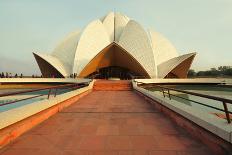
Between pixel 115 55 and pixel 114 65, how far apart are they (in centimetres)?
591

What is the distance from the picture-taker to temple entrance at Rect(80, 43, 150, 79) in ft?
125

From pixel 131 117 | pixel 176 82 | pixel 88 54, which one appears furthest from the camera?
pixel 88 54

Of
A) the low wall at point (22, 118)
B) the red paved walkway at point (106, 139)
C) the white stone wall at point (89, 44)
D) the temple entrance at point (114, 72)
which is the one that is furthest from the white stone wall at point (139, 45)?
the red paved walkway at point (106, 139)

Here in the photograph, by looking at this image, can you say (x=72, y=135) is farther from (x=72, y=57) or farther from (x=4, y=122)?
(x=72, y=57)

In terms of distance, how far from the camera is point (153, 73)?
37875 millimetres

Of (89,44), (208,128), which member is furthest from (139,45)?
(208,128)

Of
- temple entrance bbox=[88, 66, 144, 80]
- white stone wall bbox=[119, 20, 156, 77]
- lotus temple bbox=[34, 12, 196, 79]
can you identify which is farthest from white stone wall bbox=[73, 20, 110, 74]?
temple entrance bbox=[88, 66, 144, 80]

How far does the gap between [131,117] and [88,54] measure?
114ft

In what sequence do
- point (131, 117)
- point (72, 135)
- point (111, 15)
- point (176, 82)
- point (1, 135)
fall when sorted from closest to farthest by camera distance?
point (1, 135)
point (72, 135)
point (131, 117)
point (176, 82)
point (111, 15)

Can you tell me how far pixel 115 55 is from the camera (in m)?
41.4

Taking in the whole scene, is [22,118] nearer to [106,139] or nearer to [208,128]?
[106,139]

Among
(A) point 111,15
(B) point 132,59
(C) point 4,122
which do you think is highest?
(A) point 111,15

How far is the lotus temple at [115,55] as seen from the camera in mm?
38500

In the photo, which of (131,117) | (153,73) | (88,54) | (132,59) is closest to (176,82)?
(153,73)
